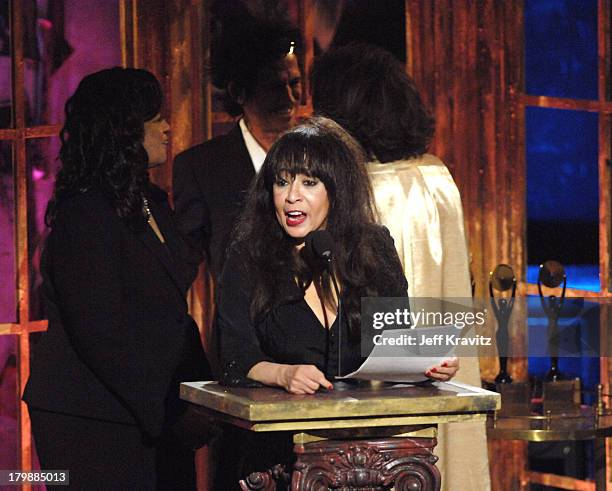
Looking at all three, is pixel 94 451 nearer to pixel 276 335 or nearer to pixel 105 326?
pixel 105 326

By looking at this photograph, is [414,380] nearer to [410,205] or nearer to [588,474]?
[410,205]

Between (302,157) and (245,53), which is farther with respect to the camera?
(245,53)

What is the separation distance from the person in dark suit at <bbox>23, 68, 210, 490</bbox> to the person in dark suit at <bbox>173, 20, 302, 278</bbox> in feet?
2.00

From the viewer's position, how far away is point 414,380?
104 inches

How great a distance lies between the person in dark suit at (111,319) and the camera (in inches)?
128

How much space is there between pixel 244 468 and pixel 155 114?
1255mm

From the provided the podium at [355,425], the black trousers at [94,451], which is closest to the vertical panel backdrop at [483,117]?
the black trousers at [94,451]

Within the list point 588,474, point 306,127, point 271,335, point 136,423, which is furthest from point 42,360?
point 588,474

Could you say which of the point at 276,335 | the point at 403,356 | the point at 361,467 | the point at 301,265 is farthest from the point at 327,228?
the point at 361,467

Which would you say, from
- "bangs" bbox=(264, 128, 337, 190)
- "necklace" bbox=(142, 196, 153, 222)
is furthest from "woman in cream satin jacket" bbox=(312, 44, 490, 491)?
"bangs" bbox=(264, 128, 337, 190)

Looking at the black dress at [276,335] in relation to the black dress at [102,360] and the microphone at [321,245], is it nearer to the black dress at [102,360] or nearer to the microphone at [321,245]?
the microphone at [321,245]

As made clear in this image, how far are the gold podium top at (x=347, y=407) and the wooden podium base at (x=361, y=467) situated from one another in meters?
0.07

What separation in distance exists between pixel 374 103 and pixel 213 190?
69 cm

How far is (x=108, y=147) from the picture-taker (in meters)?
3.41
